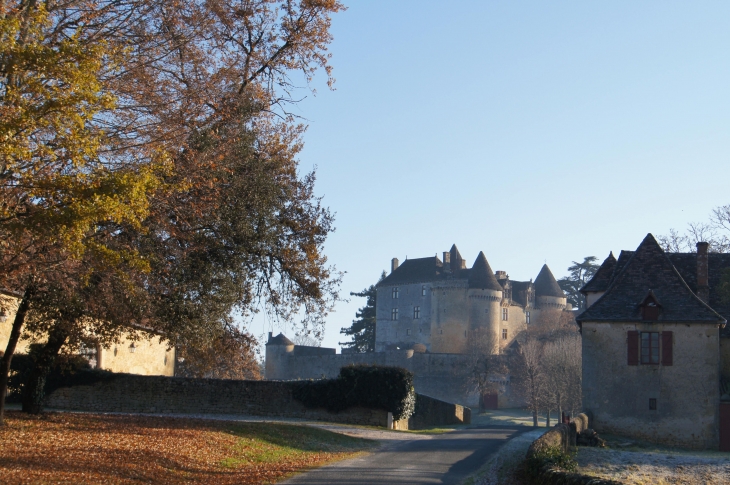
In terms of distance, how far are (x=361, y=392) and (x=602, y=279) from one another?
12066 mm

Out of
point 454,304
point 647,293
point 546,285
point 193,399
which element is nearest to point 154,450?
point 193,399

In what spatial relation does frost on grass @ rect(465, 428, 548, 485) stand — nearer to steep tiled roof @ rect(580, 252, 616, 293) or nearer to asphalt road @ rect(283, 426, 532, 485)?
asphalt road @ rect(283, 426, 532, 485)

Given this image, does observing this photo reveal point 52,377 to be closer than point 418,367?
Yes

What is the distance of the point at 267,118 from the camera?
19156 millimetres

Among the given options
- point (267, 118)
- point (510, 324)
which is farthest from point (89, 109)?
point (510, 324)

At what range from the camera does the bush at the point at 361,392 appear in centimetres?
2648

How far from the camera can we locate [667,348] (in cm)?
2612

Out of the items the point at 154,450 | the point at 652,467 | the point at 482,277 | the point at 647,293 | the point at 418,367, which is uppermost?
the point at 482,277

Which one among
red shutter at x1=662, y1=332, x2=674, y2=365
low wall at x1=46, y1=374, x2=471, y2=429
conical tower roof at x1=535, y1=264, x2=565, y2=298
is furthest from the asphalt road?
conical tower roof at x1=535, y1=264, x2=565, y2=298

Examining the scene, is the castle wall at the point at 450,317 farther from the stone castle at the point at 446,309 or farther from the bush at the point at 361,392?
the bush at the point at 361,392

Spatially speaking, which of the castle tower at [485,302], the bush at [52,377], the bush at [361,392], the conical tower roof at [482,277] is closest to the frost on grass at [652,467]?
the bush at [361,392]

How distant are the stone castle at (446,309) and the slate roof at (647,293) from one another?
5093 cm

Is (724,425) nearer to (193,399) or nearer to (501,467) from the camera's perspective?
(501,467)

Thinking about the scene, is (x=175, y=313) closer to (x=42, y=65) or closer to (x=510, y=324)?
(x=42, y=65)
